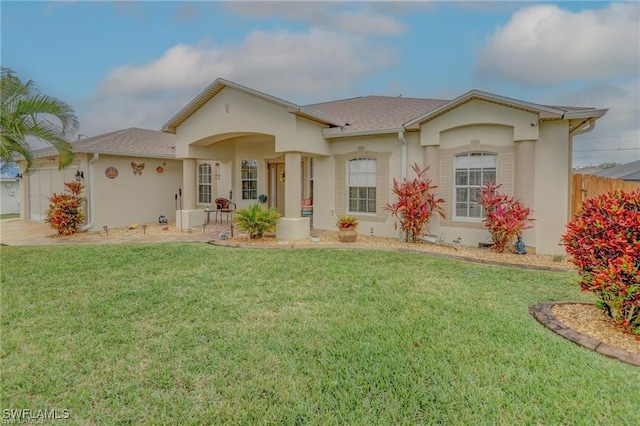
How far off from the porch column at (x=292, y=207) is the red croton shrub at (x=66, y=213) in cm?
777

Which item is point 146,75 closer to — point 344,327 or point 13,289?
point 13,289

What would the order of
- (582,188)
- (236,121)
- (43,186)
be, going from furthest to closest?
(43,186) → (236,121) → (582,188)

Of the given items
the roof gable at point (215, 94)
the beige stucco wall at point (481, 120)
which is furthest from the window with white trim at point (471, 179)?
the roof gable at point (215, 94)

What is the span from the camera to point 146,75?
1986 cm

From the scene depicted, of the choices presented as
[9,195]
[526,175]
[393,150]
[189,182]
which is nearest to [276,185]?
[189,182]

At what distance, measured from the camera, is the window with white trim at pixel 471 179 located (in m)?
10.1

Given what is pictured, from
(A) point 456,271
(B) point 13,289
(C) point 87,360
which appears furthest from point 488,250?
(B) point 13,289

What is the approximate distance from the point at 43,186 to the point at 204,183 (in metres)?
7.40

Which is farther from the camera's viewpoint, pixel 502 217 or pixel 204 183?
pixel 204 183

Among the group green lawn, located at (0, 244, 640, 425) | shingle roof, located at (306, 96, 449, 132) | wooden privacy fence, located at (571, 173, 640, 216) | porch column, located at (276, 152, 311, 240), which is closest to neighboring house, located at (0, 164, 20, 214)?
shingle roof, located at (306, 96, 449, 132)

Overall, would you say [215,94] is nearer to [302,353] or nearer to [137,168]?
[137,168]

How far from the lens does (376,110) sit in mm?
A: 14164

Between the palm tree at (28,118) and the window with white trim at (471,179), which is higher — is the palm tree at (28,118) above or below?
above

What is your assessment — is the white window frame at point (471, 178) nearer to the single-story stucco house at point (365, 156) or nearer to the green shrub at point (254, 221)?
the single-story stucco house at point (365, 156)
